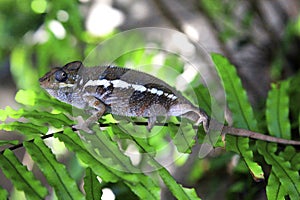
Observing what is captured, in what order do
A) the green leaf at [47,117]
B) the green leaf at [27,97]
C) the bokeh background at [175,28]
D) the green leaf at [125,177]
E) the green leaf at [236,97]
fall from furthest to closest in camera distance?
the bokeh background at [175,28] → the green leaf at [236,97] → the green leaf at [27,97] → the green leaf at [47,117] → the green leaf at [125,177]

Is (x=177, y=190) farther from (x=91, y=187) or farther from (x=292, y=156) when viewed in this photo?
(x=292, y=156)

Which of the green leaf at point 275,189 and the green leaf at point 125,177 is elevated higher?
the green leaf at point 125,177

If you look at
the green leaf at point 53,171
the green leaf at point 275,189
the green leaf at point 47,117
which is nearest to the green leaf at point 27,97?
the green leaf at point 47,117

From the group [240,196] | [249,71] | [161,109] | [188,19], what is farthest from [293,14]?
[161,109]

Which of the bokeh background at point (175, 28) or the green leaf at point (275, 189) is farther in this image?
the bokeh background at point (175, 28)

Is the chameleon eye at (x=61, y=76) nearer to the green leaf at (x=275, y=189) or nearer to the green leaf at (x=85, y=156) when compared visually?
the green leaf at (x=85, y=156)

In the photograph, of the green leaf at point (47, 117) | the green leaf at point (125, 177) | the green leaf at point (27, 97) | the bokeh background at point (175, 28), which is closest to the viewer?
the green leaf at point (125, 177)

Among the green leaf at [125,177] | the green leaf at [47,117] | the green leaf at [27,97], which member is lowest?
the green leaf at [125,177]

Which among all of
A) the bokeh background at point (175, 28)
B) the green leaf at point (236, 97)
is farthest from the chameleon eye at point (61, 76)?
the bokeh background at point (175, 28)
